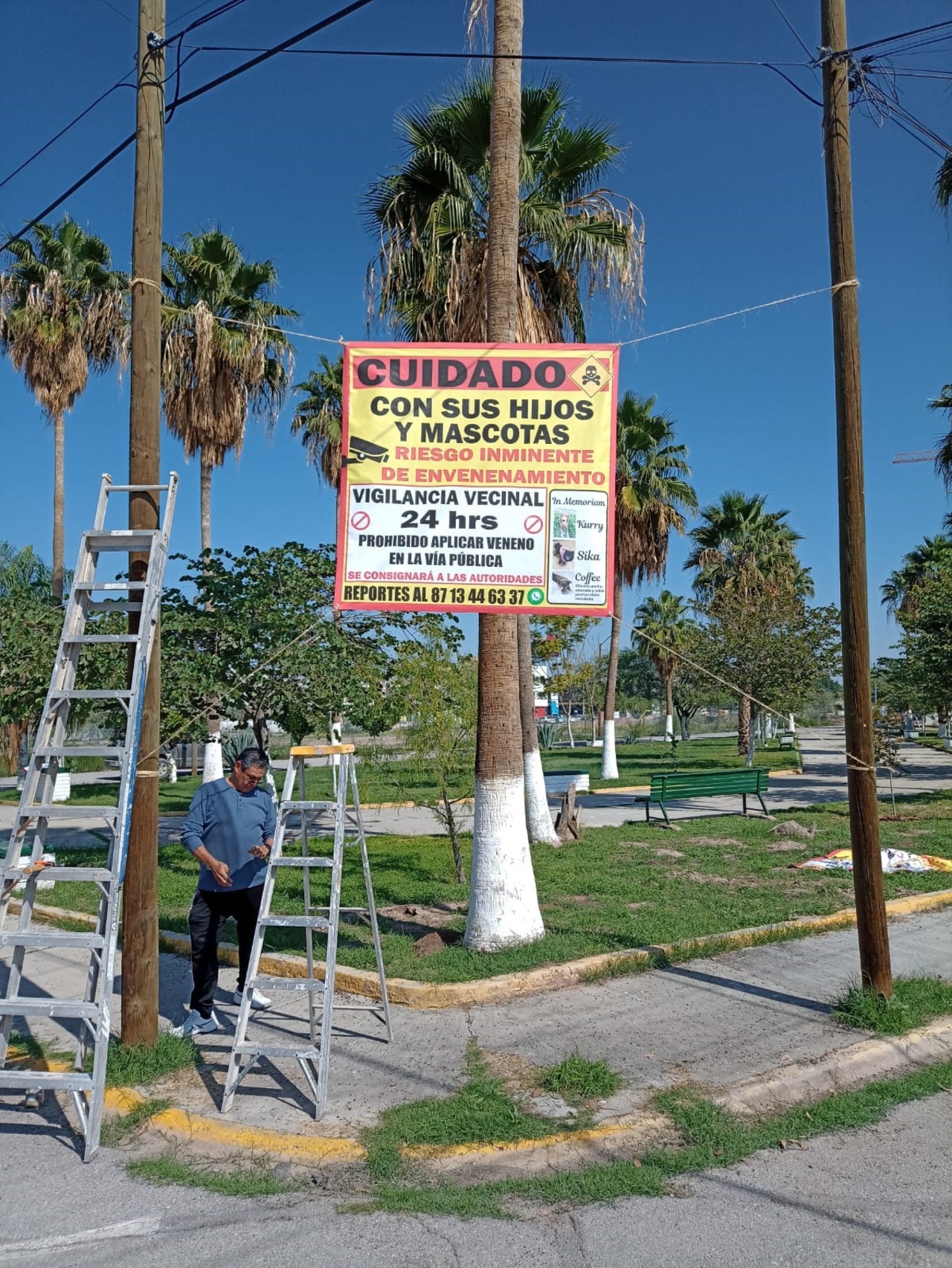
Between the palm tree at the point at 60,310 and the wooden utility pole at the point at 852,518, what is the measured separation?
15982 mm

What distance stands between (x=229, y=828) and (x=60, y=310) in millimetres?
17745

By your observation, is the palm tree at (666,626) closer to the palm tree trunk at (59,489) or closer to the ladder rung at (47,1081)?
the palm tree trunk at (59,489)

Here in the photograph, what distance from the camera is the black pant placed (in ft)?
21.6

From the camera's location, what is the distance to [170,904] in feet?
35.4

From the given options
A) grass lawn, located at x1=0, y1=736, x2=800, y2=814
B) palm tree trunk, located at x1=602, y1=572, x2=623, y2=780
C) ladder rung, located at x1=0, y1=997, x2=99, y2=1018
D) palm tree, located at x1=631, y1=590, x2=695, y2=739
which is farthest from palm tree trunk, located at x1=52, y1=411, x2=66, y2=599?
palm tree, located at x1=631, y1=590, x2=695, y2=739

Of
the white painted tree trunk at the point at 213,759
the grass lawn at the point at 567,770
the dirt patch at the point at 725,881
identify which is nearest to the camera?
the dirt patch at the point at 725,881

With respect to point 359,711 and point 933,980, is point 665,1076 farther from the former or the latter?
point 359,711

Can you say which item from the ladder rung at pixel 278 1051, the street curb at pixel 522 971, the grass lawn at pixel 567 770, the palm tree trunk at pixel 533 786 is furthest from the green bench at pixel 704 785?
the ladder rung at pixel 278 1051

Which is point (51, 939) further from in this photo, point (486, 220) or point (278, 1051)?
point (486, 220)

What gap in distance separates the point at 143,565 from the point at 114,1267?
4003mm

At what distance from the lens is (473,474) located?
7336 millimetres

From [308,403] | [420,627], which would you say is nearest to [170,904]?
[420,627]

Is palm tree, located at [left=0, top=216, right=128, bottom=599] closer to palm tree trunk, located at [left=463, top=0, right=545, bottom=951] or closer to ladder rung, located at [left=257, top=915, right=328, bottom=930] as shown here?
palm tree trunk, located at [left=463, top=0, right=545, bottom=951]

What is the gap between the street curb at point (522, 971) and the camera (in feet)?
23.3
